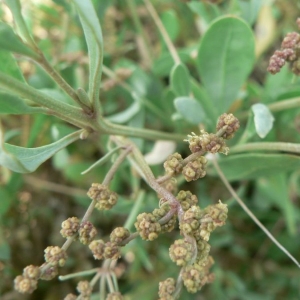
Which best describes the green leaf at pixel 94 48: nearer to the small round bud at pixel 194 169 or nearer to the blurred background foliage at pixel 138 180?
the small round bud at pixel 194 169

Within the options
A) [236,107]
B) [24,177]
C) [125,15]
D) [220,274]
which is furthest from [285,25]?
[24,177]

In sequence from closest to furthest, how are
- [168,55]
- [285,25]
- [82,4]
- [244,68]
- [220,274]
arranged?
[82,4], [244,68], [168,55], [220,274], [285,25]

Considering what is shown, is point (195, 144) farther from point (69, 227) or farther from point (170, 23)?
point (170, 23)

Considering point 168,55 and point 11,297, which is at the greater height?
point 168,55

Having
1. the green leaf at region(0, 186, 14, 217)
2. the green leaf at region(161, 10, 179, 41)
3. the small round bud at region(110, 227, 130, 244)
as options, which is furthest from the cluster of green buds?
the green leaf at region(161, 10, 179, 41)

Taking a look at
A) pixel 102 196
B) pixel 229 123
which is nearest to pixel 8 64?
pixel 102 196

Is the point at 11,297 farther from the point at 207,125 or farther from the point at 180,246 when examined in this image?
the point at 180,246
